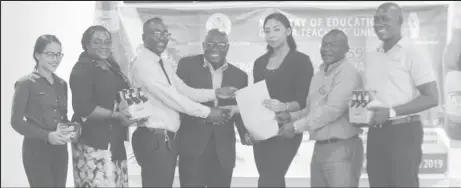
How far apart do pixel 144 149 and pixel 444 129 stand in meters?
2.25

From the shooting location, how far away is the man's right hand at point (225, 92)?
400cm

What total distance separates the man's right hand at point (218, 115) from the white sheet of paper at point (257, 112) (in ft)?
0.36

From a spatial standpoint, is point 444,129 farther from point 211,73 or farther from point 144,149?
point 144,149

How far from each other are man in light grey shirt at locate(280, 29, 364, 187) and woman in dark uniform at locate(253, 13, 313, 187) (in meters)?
0.09

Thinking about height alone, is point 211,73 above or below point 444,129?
above

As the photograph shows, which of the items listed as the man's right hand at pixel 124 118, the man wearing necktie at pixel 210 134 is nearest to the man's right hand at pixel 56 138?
the man's right hand at pixel 124 118

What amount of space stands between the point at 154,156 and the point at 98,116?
1.50ft

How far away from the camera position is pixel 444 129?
446cm

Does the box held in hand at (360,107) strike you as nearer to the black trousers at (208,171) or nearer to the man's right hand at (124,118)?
the black trousers at (208,171)

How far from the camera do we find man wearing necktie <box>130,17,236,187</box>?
3.94 meters

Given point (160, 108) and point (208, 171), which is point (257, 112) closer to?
point (208, 171)

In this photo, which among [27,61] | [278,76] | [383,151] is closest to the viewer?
[383,151]

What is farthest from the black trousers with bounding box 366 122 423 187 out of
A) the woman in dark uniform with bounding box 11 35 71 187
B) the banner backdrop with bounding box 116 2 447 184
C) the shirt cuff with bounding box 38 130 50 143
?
the shirt cuff with bounding box 38 130 50 143

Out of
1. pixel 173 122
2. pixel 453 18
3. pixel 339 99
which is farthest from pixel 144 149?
pixel 453 18
